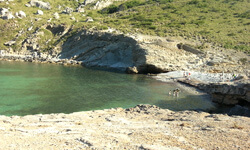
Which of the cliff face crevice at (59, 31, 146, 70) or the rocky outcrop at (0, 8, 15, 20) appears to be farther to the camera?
the rocky outcrop at (0, 8, 15, 20)

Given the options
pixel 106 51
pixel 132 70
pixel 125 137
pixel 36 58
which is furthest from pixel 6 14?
pixel 125 137

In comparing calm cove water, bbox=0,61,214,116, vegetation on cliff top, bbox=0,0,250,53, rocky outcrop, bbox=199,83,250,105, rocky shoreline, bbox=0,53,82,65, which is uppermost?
vegetation on cliff top, bbox=0,0,250,53

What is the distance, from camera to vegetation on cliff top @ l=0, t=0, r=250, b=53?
62.8m

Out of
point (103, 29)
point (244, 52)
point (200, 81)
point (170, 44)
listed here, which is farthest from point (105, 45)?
point (244, 52)

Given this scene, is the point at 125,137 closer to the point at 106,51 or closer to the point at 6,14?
the point at 106,51

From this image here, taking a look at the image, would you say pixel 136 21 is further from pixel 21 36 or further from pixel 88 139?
pixel 88 139

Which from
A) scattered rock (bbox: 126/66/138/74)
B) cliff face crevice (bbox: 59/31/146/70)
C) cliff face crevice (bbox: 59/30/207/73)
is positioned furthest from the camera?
cliff face crevice (bbox: 59/31/146/70)

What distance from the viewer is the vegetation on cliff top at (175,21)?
62.8 metres

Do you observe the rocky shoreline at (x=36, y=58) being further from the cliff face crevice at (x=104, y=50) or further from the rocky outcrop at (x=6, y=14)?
the rocky outcrop at (x=6, y=14)

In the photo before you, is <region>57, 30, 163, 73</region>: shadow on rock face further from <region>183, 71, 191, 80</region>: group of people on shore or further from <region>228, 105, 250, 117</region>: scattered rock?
<region>228, 105, 250, 117</region>: scattered rock

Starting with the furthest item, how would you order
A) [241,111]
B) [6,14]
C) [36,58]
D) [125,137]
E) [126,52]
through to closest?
[6,14]
[36,58]
[126,52]
[241,111]
[125,137]

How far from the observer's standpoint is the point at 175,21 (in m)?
76.7

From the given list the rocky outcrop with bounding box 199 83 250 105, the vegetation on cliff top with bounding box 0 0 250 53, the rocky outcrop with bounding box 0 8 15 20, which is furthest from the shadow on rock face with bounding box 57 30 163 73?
the rocky outcrop with bounding box 0 8 15 20

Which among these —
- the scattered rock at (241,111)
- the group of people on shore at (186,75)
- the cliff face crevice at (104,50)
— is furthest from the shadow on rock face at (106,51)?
the scattered rock at (241,111)
